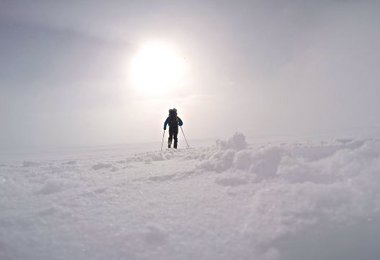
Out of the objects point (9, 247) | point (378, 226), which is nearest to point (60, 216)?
point (9, 247)

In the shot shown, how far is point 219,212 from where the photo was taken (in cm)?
451

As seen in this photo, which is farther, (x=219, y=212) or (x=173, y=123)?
(x=173, y=123)

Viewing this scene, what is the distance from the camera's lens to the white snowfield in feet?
12.8

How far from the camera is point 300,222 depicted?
4.16 meters

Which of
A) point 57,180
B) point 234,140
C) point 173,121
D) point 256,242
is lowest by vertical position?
point 256,242

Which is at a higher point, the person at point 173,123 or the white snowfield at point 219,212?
the person at point 173,123

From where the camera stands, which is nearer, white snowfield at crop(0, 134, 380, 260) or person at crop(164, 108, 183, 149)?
white snowfield at crop(0, 134, 380, 260)

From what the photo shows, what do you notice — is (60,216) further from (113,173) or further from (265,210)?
(265,210)

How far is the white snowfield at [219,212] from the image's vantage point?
391 centimetres

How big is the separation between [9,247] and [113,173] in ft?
10.1

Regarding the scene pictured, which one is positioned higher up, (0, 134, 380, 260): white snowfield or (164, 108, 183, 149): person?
(164, 108, 183, 149): person

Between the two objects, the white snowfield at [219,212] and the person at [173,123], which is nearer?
the white snowfield at [219,212]

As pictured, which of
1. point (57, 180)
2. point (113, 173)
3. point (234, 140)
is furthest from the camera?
point (234, 140)

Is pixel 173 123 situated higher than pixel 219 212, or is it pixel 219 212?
pixel 173 123
